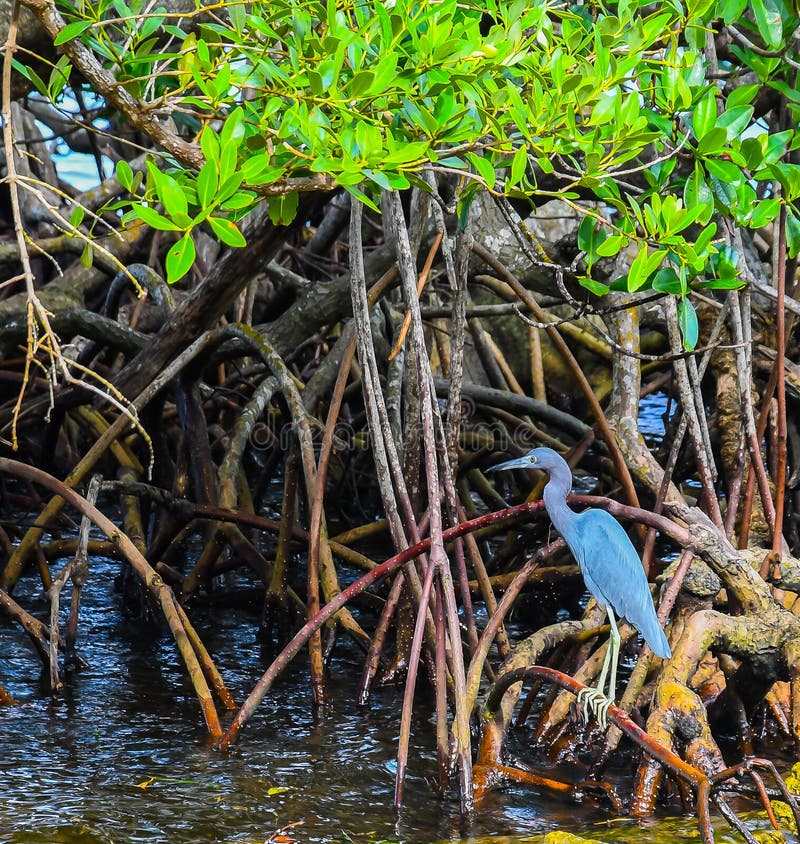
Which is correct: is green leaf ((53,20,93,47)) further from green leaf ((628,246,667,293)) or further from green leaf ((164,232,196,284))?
green leaf ((628,246,667,293))

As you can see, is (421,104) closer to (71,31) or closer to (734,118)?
(71,31)

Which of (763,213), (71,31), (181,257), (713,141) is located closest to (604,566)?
(763,213)

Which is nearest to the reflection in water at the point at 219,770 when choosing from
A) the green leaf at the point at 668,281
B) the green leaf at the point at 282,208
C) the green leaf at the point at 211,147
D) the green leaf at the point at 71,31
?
the green leaf at the point at 668,281

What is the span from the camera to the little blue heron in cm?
315

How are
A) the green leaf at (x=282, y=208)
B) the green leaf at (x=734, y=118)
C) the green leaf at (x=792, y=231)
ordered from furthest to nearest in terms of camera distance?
1. the green leaf at (x=792, y=231)
2. the green leaf at (x=282, y=208)
3. the green leaf at (x=734, y=118)

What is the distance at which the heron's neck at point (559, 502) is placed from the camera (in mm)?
3432

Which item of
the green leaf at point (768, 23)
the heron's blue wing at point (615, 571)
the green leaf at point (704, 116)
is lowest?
the heron's blue wing at point (615, 571)

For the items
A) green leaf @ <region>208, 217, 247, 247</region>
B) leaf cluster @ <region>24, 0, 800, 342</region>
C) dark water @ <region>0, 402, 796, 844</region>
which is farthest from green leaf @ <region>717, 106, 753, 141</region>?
dark water @ <region>0, 402, 796, 844</region>

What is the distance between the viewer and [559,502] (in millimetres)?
3465

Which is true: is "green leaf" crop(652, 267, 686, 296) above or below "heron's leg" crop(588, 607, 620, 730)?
above

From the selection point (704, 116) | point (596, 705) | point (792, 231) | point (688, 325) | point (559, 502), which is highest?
point (704, 116)

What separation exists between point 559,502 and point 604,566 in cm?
28

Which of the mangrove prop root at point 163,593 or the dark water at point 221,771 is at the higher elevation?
the mangrove prop root at point 163,593

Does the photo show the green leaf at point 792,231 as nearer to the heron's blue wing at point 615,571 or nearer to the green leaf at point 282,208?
the heron's blue wing at point 615,571
